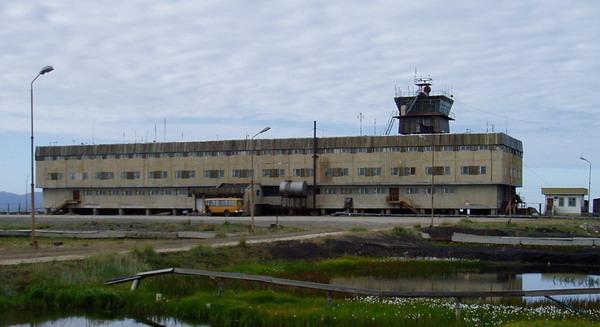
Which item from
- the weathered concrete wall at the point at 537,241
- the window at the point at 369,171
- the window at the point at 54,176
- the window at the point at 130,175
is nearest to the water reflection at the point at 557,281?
the weathered concrete wall at the point at 537,241

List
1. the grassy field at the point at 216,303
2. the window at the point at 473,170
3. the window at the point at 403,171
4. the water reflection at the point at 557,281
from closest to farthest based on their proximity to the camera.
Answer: the grassy field at the point at 216,303 → the water reflection at the point at 557,281 → the window at the point at 473,170 → the window at the point at 403,171

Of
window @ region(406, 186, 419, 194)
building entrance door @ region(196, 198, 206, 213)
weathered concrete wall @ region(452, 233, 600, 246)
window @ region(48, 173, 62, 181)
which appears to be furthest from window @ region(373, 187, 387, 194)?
window @ region(48, 173, 62, 181)

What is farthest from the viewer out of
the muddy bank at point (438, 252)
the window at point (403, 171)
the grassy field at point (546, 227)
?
the window at point (403, 171)

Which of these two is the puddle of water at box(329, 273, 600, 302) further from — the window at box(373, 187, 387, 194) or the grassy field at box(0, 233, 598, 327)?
the window at box(373, 187, 387, 194)

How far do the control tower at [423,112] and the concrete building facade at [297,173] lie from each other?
35.6 feet

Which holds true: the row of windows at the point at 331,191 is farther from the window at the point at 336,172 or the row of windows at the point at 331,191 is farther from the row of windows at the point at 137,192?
the window at the point at 336,172

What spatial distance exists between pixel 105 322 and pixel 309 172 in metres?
75.7

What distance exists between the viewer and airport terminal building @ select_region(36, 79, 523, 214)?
87.9 metres

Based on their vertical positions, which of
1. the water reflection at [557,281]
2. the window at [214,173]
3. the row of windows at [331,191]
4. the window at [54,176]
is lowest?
the water reflection at [557,281]

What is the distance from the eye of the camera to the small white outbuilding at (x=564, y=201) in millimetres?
88262

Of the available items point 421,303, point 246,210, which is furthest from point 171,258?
point 246,210

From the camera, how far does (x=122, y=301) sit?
21.1m

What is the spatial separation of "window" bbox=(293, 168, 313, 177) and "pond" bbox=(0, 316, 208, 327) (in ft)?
246

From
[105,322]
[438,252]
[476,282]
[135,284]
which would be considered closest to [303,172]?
[438,252]
